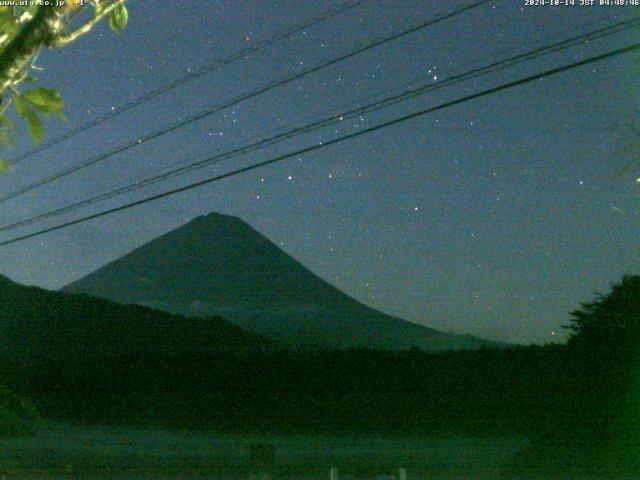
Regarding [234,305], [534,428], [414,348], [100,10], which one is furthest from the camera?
[234,305]

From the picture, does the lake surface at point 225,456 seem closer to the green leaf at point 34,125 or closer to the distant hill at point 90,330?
the distant hill at point 90,330

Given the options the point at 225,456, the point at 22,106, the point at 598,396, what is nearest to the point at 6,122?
the point at 22,106

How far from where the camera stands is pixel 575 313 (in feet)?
51.4

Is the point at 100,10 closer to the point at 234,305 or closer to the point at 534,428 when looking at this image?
the point at 534,428

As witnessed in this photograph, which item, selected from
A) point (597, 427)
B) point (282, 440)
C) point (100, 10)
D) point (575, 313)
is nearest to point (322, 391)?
point (282, 440)

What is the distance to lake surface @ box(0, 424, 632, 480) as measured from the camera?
16.7 metres

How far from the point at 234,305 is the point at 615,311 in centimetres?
5271

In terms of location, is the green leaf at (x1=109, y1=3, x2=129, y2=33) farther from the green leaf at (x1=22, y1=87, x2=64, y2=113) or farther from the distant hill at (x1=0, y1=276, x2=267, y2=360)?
the distant hill at (x1=0, y1=276, x2=267, y2=360)

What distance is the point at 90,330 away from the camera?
99.2 feet

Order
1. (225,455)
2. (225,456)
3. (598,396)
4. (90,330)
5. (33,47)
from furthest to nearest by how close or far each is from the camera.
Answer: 1. (90,330)
2. (225,455)
3. (225,456)
4. (598,396)
5. (33,47)

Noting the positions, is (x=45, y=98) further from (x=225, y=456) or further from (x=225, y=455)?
(x=225, y=455)

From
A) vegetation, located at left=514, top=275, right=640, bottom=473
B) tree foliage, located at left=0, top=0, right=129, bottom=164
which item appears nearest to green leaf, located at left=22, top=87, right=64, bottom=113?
tree foliage, located at left=0, top=0, right=129, bottom=164

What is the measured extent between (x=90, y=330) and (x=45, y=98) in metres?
29.1

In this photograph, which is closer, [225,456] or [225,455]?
[225,456]
